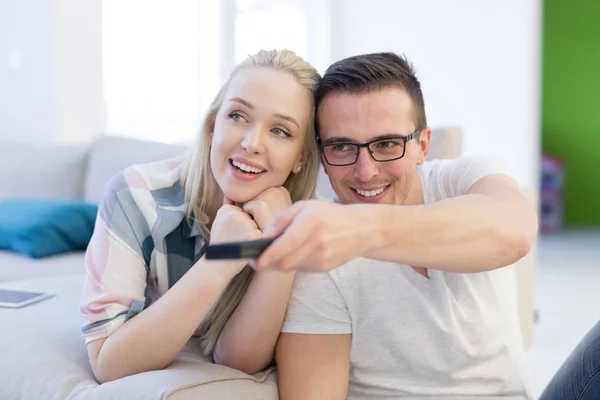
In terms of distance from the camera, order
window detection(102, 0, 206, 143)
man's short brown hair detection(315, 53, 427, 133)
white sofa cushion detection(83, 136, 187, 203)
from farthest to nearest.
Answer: window detection(102, 0, 206, 143) < white sofa cushion detection(83, 136, 187, 203) < man's short brown hair detection(315, 53, 427, 133)

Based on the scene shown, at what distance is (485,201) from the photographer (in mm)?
1126

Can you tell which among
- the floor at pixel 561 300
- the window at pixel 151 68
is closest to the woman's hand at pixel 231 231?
the floor at pixel 561 300

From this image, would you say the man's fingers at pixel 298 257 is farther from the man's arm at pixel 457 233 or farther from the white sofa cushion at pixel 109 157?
the white sofa cushion at pixel 109 157

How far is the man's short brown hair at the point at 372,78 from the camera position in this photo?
143 centimetres

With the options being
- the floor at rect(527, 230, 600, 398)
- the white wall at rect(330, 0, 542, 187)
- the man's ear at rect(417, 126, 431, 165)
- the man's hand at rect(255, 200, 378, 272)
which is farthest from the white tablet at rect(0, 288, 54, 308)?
the white wall at rect(330, 0, 542, 187)

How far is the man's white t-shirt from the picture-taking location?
1402 millimetres

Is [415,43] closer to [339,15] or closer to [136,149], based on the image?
[339,15]

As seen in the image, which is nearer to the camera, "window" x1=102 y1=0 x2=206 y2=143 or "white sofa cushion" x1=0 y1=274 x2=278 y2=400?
"white sofa cushion" x1=0 y1=274 x2=278 y2=400

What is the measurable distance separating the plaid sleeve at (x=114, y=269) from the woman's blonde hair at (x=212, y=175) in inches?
5.4

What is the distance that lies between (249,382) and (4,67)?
3.86 m

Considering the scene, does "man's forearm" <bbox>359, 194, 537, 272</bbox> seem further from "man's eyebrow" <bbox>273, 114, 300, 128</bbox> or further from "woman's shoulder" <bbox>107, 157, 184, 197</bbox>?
"woman's shoulder" <bbox>107, 157, 184, 197</bbox>

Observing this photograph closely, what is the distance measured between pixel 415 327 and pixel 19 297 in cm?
108

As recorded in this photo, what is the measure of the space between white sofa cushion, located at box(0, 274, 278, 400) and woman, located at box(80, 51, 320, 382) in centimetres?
5

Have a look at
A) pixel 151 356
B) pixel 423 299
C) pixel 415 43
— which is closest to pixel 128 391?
pixel 151 356
